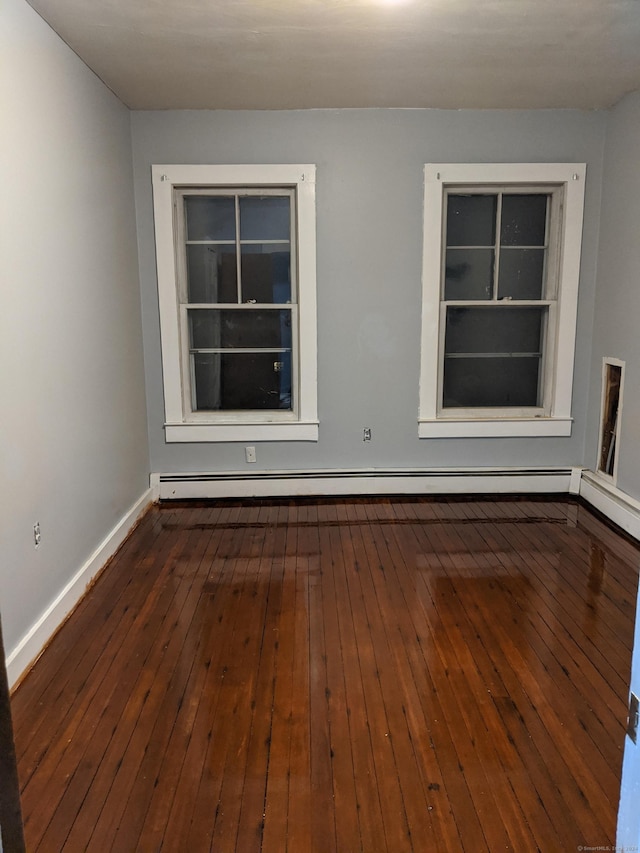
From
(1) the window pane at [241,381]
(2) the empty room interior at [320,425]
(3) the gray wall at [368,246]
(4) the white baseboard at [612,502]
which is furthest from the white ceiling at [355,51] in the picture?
(4) the white baseboard at [612,502]

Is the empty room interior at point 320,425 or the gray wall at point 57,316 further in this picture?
the gray wall at point 57,316

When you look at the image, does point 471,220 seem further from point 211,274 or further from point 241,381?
point 241,381

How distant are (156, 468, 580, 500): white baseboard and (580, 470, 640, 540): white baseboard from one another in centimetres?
13

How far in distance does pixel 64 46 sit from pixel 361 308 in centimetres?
233

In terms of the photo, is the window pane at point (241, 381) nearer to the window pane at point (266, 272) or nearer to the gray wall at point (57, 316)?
the window pane at point (266, 272)

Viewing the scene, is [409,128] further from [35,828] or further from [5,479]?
[35,828]

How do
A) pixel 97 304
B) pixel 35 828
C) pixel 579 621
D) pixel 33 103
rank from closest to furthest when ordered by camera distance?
pixel 35 828 → pixel 33 103 → pixel 579 621 → pixel 97 304

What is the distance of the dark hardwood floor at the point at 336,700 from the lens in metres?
1.73

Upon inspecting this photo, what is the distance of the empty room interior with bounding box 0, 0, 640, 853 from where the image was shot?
6.27 ft

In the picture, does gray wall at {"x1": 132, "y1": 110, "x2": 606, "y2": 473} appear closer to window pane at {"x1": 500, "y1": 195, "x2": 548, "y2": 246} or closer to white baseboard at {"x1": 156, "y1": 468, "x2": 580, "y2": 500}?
white baseboard at {"x1": 156, "y1": 468, "x2": 580, "y2": 500}

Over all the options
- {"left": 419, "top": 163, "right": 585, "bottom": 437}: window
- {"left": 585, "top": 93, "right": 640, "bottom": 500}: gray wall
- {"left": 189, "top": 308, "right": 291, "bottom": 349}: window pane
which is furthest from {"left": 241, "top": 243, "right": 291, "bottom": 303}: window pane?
{"left": 585, "top": 93, "right": 640, "bottom": 500}: gray wall

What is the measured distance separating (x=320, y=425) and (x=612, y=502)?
208 centimetres

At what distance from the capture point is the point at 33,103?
2604 millimetres

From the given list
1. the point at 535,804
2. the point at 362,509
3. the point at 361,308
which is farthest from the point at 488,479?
the point at 535,804
